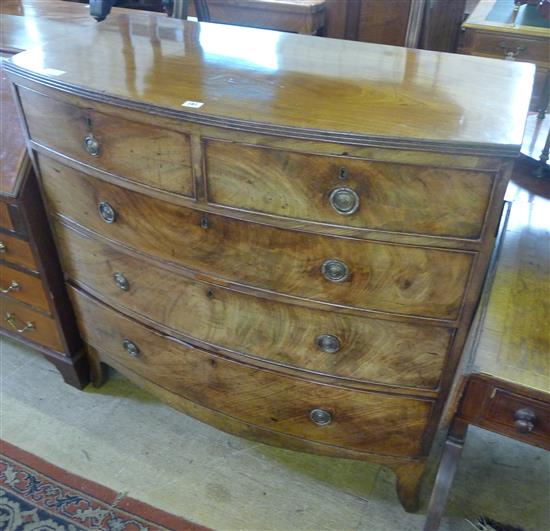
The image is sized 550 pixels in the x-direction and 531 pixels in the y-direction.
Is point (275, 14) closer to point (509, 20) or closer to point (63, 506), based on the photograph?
point (509, 20)

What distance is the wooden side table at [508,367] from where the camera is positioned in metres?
0.89

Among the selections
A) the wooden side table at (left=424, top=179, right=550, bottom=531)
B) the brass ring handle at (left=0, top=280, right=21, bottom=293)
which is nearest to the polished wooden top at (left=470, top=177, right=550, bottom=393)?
the wooden side table at (left=424, top=179, right=550, bottom=531)

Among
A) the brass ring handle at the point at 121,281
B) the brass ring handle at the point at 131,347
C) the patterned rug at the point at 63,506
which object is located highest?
the brass ring handle at the point at 121,281

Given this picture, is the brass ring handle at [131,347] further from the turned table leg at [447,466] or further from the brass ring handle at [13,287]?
the turned table leg at [447,466]

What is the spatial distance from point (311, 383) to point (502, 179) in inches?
23.6

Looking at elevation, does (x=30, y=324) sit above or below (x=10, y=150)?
below

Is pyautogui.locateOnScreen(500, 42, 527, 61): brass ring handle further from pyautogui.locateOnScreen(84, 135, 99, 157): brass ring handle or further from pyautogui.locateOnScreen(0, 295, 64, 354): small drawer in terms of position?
pyautogui.locateOnScreen(0, 295, 64, 354): small drawer

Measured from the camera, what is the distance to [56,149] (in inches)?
47.3

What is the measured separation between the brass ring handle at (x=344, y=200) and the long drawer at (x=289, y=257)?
0.06 m

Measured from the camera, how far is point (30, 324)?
1.64m

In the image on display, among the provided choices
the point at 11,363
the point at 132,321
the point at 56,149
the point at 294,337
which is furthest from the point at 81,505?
the point at 56,149

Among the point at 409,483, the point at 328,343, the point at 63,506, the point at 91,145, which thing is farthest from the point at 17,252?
the point at 409,483

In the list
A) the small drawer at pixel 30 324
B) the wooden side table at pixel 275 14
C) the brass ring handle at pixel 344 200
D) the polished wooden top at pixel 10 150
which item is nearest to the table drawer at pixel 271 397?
the small drawer at pixel 30 324

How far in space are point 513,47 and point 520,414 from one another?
1.25 metres
